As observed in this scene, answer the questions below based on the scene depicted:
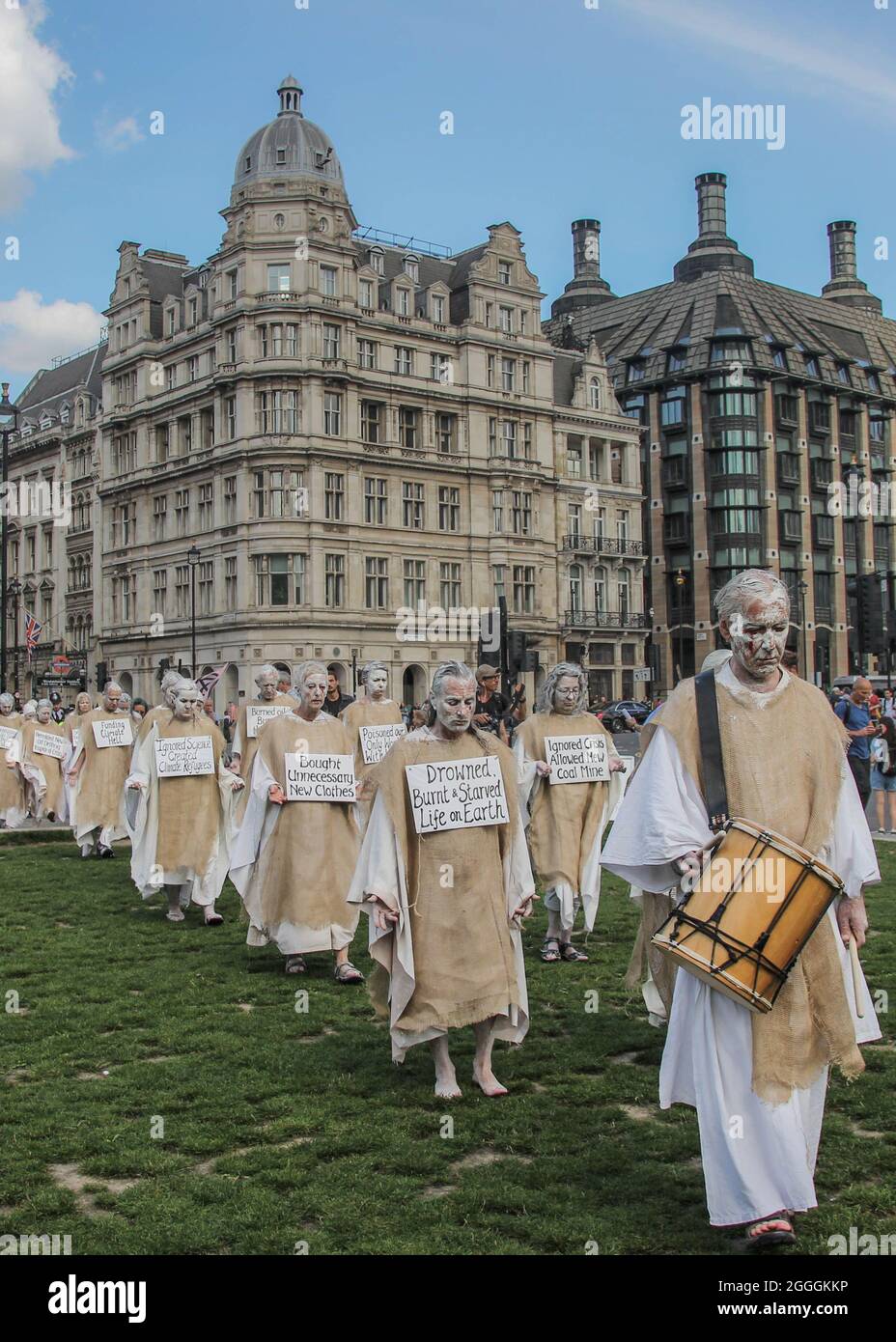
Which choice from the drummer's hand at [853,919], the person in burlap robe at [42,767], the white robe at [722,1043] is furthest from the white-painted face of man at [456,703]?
the person in burlap robe at [42,767]

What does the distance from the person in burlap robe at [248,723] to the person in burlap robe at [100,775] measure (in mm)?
3059

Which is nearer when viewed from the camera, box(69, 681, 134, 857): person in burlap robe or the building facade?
box(69, 681, 134, 857): person in burlap robe

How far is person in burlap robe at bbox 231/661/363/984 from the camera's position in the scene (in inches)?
419

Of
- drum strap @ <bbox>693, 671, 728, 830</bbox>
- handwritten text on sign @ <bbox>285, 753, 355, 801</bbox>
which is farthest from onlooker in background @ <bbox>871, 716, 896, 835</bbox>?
drum strap @ <bbox>693, 671, 728, 830</bbox>

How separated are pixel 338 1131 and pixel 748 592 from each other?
126 inches

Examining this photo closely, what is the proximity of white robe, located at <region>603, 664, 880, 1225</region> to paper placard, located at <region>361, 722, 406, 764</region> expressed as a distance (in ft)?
25.1

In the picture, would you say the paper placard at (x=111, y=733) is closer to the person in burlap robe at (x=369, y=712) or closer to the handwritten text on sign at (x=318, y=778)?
the person in burlap robe at (x=369, y=712)

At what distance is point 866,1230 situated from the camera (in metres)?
5.12

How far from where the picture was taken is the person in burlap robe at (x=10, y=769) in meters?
22.5

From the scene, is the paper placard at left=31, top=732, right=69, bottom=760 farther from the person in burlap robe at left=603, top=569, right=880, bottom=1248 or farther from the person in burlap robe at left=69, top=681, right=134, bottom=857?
the person in burlap robe at left=603, top=569, right=880, bottom=1248
